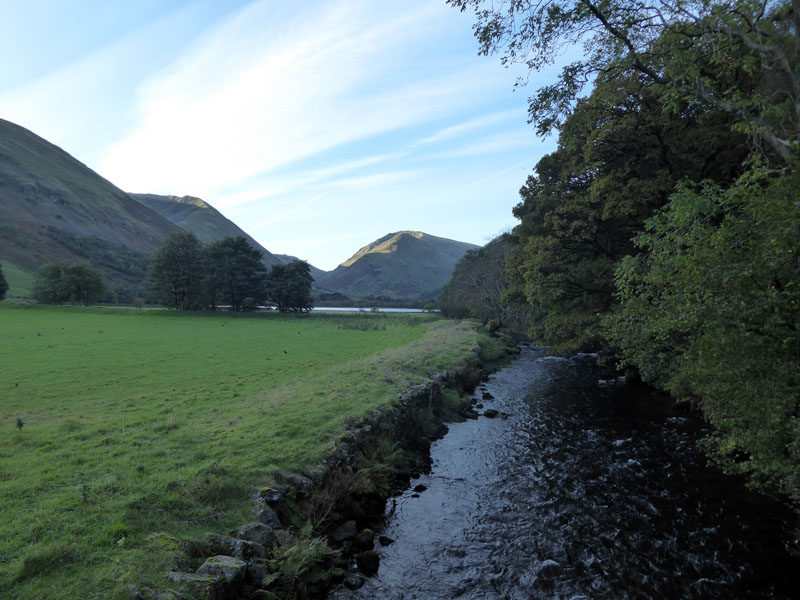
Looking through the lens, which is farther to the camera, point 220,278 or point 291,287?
point 291,287

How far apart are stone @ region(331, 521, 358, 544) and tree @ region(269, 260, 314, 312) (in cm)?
8320

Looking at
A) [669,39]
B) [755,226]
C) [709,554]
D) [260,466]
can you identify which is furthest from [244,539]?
[669,39]

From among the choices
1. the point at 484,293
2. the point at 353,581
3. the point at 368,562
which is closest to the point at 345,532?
the point at 368,562

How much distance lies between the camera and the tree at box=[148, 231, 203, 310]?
8138 cm

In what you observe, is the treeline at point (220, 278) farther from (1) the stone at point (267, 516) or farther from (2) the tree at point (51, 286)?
(1) the stone at point (267, 516)

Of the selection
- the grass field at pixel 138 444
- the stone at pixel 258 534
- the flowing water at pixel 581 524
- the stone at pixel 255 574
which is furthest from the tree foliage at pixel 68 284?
the stone at pixel 255 574

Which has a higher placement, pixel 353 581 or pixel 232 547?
pixel 232 547

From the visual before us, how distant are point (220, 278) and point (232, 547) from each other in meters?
88.3

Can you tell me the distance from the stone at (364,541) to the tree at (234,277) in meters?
86.5

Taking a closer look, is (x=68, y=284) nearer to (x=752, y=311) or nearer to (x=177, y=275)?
(x=177, y=275)

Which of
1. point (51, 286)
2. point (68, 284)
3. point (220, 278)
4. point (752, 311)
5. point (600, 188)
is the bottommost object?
point (752, 311)

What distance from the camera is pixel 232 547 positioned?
732cm

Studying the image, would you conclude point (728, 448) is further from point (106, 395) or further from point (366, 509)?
point (106, 395)

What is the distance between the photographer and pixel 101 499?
26.8ft
